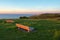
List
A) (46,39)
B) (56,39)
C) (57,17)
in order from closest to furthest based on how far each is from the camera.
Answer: (56,39), (46,39), (57,17)

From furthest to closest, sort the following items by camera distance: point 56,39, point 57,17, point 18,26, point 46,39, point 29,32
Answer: point 57,17 < point 18,26 < point 29,32 < point 46,39 < point 56,39

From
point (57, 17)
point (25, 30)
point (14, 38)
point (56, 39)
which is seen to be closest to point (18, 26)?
point (25, 30)

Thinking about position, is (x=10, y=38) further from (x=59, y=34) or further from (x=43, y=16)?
(x=43, y=16)

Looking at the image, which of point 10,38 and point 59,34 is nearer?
point 59,34

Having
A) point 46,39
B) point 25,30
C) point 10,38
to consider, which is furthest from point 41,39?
point 25,30

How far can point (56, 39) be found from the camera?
10.0 m

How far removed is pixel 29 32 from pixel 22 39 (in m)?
2.63

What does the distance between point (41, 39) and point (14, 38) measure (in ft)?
6.72

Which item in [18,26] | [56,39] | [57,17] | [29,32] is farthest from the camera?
[57,17]

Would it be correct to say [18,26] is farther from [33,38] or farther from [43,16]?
[43,16]

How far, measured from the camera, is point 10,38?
1224cm

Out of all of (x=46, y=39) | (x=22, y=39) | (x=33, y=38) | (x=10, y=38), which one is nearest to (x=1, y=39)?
(x=10, y=38)

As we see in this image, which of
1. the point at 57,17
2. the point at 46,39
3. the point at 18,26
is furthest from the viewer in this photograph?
the point at 57,17

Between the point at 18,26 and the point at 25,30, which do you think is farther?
the point at 18,26
